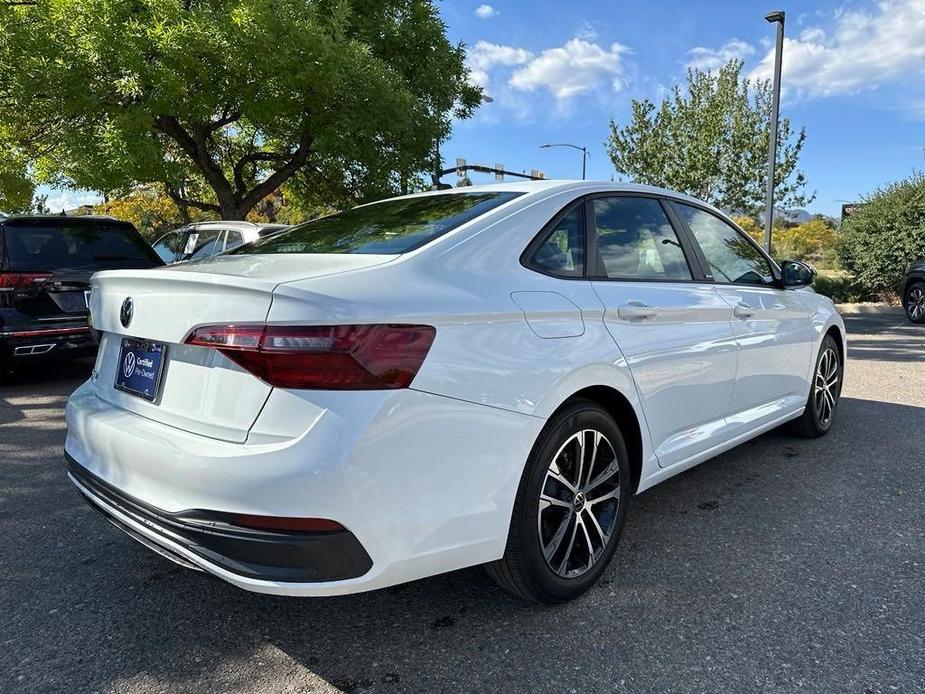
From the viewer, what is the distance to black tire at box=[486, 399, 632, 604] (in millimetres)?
2322

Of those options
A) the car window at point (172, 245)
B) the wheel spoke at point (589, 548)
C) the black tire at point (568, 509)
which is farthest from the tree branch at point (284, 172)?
the wheel spoke at point (589, 548)

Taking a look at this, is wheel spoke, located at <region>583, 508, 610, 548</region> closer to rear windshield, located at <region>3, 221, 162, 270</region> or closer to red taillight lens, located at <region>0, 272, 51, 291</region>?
rear windshield, located at <region>3, 221, 162, 270</region>

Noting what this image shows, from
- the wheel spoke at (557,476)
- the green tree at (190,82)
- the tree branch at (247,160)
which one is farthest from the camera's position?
the tree branch at (247,160)

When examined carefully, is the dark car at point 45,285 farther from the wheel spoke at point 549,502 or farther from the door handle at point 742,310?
the door handle at point 742,310

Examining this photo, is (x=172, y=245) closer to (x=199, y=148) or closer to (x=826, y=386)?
(x=199, y=148)

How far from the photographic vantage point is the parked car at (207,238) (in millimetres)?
8180

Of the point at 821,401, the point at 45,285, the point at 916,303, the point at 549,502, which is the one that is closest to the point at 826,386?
the point at 821,401

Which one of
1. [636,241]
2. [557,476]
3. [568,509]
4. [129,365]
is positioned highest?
[636,241]

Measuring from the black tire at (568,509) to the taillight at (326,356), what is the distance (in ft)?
2.24

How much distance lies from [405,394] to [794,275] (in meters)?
3.27

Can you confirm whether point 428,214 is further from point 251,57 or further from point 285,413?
point 251,57

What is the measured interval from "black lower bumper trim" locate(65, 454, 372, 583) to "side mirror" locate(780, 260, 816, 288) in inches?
134

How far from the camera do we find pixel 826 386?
4844 millimetres

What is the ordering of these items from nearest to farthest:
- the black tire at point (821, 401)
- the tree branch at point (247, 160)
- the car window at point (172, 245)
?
1. the black tire at point (821, 401)
2. the car window at point (172, 245)
3. the tree branch at point (247, 160)
